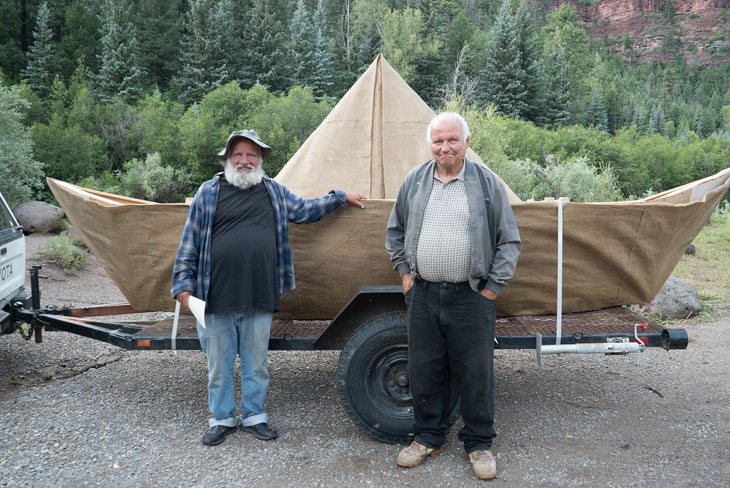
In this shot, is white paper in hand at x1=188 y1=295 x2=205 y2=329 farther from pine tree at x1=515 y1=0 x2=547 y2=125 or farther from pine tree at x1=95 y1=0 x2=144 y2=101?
pine tree at x1=515 y1=0 x2=547 y2=125

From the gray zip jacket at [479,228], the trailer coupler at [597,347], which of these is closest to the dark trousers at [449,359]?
the gray zip jacket at [479,228]

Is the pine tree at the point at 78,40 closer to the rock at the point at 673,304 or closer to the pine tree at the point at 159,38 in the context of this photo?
the pine tree at the point at 159,38

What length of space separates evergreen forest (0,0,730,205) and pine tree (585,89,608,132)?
160 millimetres

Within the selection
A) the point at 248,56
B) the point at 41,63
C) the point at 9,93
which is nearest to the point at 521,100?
the point at 248,56

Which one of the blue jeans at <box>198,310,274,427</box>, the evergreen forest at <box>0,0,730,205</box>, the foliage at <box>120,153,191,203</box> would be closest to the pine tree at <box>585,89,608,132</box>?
the evergreen forest at <box>0,0,730,205</box>

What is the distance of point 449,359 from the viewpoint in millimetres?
3514

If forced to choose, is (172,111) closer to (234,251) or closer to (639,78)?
(234,251)

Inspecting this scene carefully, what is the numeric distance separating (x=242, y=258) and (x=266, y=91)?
33.8 m

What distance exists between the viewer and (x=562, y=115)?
55188mm

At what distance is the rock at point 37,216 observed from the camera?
1450 cm

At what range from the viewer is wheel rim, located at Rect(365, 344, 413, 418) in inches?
152

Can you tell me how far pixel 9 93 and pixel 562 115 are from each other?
4882 centimetres

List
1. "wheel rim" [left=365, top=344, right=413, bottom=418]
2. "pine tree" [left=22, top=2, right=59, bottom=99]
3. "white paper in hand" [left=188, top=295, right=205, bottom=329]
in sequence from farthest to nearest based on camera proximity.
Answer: "pine tree" [left=22, top=2, right=59, bottom=99]
"wheel rim" [left=365, top=344, right=413, bottom=418]
"white paper in hand" [left=188, top=295, right=205, bottom=329]

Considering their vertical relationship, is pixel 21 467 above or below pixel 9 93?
below
